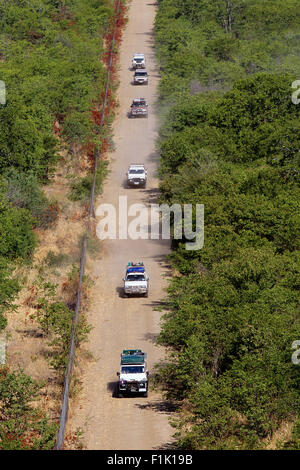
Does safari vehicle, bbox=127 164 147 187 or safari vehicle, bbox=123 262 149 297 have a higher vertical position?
safari vehicle, bbox=127 164 147 187

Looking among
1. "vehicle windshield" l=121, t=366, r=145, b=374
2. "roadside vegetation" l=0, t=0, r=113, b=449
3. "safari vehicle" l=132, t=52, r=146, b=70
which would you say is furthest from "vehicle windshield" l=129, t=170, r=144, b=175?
"safari vehicle" l=132, t=52, r=146, b=70

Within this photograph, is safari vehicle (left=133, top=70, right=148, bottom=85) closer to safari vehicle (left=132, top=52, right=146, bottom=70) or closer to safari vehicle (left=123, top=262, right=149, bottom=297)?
safari vehicle (left=132, top=52, right=146, bottom=70)

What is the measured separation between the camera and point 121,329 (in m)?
48.4

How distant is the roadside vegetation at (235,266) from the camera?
1276 inches

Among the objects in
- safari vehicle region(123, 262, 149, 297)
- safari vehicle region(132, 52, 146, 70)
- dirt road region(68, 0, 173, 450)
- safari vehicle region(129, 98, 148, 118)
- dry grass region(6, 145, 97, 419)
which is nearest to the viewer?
dirt road region(68, 0, 173, 450)

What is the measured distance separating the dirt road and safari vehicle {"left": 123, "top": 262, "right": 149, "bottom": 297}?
0.58 meters

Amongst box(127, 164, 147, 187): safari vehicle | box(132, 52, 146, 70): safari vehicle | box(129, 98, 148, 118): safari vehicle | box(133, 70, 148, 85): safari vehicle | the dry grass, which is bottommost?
the dry grass

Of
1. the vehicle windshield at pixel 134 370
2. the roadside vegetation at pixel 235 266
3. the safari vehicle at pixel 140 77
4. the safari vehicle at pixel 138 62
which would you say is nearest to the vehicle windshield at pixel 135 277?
the roadside vegetation at pixel 235 266

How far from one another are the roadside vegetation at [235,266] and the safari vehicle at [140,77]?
15.5 metres

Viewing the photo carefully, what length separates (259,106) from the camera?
6812cm

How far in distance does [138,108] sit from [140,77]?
14178mm

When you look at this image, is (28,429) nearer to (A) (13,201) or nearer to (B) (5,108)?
(A) (13,201)

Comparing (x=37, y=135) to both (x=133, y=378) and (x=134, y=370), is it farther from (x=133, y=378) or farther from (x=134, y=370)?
(x=133, y=378)

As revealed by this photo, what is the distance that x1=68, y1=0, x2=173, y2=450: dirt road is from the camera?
35969mm
